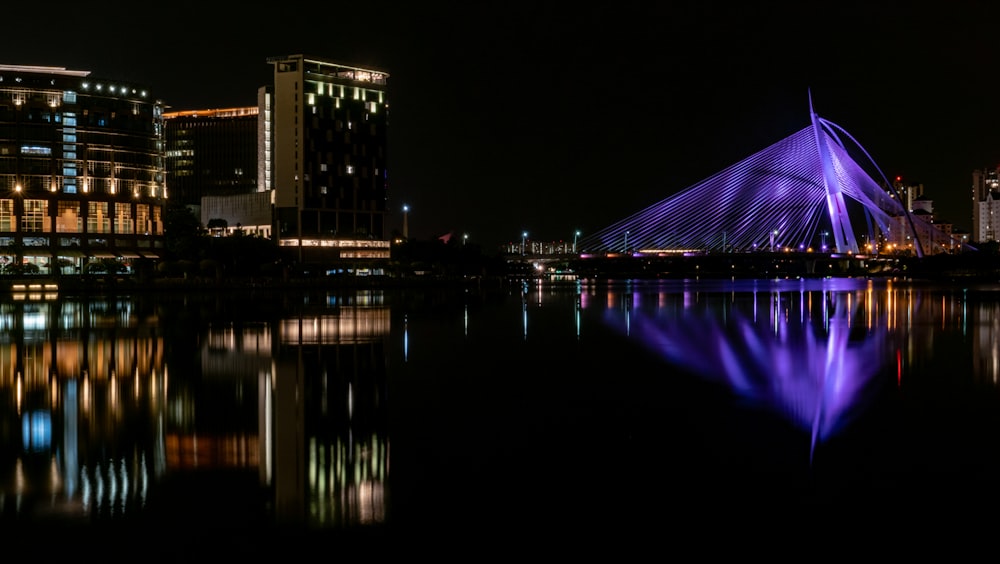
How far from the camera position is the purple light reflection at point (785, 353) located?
15.7 m

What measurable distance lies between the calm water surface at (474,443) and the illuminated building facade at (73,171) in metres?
59.2

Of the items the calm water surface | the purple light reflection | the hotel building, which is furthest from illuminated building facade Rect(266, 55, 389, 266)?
the calm water surface

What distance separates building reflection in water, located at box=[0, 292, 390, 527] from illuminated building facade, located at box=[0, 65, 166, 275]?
58.2 m

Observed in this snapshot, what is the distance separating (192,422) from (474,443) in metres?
4.05

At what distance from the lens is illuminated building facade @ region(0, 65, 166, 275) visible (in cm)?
7919

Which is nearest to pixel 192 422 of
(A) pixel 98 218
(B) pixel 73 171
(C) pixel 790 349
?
(C) pixel 790 349

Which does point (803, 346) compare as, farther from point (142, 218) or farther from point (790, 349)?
point (142, 218)

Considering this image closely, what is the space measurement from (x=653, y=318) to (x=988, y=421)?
2284 centimetres

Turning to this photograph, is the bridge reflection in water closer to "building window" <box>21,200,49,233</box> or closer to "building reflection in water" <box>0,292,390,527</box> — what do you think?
"building reflection in water" <box>0,292,390,527</box>

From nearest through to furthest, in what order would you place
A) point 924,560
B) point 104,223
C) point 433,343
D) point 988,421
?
point 924,560, point 988,421, point 433,343, point 104,223

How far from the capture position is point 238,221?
10569 cm

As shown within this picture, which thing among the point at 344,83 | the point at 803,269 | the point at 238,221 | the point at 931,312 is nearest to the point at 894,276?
the point at 803,269

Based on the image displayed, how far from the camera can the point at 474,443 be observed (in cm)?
1241

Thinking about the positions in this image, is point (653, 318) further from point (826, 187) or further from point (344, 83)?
point (344, 83)
